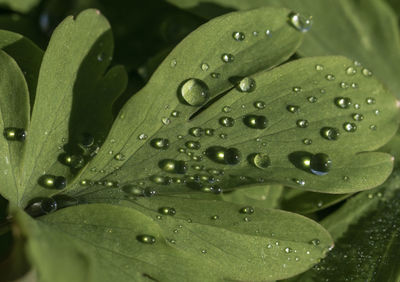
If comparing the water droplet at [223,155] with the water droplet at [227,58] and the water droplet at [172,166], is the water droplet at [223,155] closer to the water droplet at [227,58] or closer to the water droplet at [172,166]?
the water droplet at [172,166]

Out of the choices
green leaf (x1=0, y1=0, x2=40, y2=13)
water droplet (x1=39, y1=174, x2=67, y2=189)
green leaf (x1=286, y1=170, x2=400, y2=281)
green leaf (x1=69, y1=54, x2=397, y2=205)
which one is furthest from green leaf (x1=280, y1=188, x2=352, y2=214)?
green leaf (x1=0, y1=0, x2=40, y2=13)

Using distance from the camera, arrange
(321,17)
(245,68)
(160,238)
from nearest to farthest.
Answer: (160,238) < (245,68) < (321,17)

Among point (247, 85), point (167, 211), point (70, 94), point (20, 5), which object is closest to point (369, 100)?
point (247, 85)

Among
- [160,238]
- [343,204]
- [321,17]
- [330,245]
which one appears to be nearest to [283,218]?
[330,245]

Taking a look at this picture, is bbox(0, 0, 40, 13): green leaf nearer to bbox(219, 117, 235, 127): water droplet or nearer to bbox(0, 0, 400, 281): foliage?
bbox(0, 0, 400, 281): foliage

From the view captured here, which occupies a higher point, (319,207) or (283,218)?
(283,218)

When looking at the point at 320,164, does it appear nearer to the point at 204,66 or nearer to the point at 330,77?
the point at 330,77

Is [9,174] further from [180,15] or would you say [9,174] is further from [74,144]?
[180,15]
